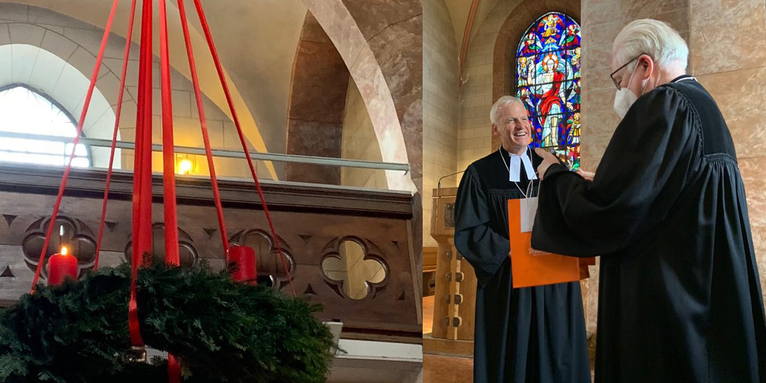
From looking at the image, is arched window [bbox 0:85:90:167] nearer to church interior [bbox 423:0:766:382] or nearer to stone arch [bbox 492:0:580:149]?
church interior [bbox 423:0:766:382]

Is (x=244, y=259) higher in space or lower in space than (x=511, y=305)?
higher

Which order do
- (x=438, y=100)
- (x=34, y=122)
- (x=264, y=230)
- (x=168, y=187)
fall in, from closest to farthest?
(x=168, y=187) → (x=264, y=230) → (x=34, y=122) → (x=438, y=100)

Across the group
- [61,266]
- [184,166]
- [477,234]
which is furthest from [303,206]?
[184,166]

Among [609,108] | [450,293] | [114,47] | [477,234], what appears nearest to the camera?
[477,234]

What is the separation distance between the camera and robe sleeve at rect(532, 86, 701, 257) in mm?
1683

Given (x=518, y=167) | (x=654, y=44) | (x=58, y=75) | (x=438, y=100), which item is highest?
(x=438, y=100)

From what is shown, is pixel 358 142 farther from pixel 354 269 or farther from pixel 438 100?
pixel 438 100

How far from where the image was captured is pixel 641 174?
5.51ft

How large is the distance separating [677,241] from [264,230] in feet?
5.75

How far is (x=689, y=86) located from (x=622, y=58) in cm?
20

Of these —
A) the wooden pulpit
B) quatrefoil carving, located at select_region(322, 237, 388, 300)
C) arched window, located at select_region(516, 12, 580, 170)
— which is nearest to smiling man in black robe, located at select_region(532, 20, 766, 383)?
the wooden pulpit

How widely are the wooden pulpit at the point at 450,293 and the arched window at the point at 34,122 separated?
646cm

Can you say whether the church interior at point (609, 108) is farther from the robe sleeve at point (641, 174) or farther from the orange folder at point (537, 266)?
the robe sleeve at point (641, 174)

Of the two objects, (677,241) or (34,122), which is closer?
(677,241)
